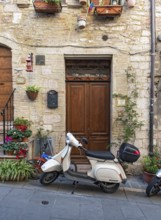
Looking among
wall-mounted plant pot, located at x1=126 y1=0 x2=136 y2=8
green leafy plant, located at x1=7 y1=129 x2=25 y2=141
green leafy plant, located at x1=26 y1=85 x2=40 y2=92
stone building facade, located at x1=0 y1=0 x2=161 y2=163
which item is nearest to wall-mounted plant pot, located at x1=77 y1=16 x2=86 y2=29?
stone building facade, located at x1=0 y1=0 x2=161 y2=163

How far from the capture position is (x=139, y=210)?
12.6 ft

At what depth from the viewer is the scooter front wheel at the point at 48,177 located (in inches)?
183

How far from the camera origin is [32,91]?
5664 millimetres

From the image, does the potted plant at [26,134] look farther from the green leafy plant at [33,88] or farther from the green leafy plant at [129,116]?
the green leafy plant at [129,116]

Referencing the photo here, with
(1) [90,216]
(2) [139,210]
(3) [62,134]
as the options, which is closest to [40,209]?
(1) [90,216]

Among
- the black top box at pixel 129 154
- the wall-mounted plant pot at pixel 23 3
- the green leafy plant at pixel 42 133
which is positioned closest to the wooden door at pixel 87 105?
the green leafy plant at pixel 42 133

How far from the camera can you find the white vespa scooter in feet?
14.6

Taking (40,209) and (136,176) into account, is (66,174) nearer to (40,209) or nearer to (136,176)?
(40,209)

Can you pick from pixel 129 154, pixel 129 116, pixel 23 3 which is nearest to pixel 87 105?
pixel 129 116

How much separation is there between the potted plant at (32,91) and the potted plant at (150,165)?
9.73 feet

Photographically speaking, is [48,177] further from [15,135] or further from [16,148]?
[15,135]

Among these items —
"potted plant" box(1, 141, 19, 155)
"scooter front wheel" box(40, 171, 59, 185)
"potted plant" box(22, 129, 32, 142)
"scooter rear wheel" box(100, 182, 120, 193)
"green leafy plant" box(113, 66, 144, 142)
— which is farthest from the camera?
"green leafy plant" box(113, 66, 144, 142)

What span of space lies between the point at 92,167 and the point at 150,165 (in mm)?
1548

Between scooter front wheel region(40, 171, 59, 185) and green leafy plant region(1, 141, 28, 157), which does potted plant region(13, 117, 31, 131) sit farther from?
scooter front wheel region(40, 171, 59, 185)
